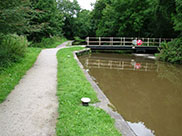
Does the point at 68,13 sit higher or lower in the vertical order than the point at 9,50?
higher

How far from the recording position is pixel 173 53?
14789 mm

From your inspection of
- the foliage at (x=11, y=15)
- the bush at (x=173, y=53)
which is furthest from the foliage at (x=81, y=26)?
the foliage at (x=11, y=15)

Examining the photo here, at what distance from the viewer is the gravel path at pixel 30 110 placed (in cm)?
323

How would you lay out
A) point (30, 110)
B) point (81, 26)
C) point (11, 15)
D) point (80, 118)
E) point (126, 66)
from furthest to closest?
point (81, 26)
point (126, 66)
point (11, 15)
point (30, 110)
point (80, 118)

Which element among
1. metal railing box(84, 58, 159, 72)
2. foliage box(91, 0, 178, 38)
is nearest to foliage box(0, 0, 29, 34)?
metal railing box(84, 58, 159, 72)

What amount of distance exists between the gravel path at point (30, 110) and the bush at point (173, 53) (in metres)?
11.8

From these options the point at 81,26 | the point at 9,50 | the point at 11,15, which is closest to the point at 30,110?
the point at 11,15

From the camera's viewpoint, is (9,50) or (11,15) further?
(9,50)

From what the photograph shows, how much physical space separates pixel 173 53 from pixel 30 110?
13810 millimetres

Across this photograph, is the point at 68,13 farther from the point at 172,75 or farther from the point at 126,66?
the point at 172,75

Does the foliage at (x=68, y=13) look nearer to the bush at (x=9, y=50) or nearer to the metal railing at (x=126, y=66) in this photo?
the metal railing at (x=126, y=66)

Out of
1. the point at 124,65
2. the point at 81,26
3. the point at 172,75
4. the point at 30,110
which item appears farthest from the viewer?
the point at 81,26

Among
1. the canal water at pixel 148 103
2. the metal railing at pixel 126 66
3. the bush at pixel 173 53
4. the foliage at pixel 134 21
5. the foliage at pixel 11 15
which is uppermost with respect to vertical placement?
the foliage at pixel 134 21

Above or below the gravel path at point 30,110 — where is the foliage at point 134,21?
above
